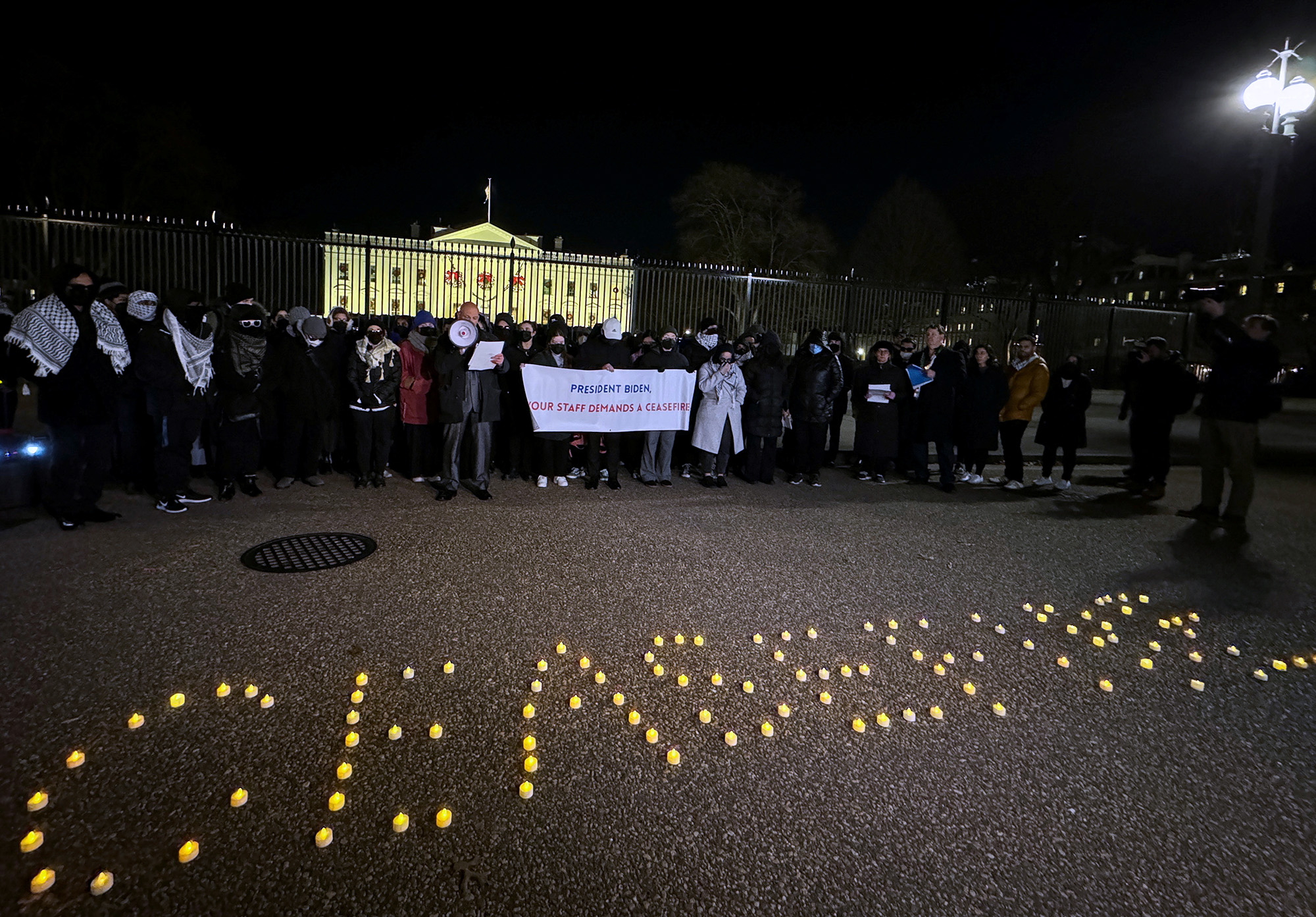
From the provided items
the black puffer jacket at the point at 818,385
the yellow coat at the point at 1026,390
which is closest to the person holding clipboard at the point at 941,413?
the yellow coat at the point at 1026,390

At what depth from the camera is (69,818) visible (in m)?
2.84

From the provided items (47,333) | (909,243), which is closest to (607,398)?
(47,333)

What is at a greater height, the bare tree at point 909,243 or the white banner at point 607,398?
the bare tree at point 909,243

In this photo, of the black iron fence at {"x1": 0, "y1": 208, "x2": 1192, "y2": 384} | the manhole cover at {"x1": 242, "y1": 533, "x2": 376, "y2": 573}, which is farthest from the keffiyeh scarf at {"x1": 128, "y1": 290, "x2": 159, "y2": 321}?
the manhole cover at {"x1": 242, "y1": 533, "x2": 376, "y2": 573}

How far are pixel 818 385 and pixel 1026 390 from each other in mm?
3070

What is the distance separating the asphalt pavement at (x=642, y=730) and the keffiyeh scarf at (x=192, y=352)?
1.47 metres

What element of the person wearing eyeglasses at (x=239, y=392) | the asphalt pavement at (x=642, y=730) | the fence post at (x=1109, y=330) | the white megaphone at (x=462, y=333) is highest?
the fence post at (x=1109, y=330)

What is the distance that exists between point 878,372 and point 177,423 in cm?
839

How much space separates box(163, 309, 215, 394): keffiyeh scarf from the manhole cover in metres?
2.19

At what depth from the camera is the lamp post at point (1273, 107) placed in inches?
442

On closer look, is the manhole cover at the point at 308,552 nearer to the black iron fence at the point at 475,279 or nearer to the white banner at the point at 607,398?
the white banner at the point at 607,398

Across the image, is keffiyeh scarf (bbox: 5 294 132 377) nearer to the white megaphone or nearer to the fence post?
the white megaphone

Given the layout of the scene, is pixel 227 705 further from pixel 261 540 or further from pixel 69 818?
pixel 261 540

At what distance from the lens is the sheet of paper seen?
830cm
